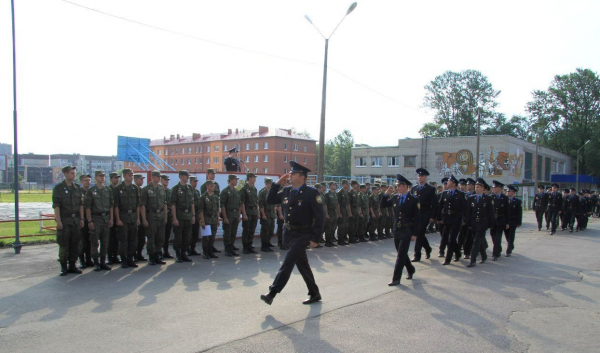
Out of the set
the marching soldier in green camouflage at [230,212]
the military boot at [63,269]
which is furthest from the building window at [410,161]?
the military boot at [63,269]

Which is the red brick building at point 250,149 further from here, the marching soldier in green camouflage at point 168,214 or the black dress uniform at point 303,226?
the black dress uniform at point 303,226

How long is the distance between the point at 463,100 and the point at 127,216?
215 feet

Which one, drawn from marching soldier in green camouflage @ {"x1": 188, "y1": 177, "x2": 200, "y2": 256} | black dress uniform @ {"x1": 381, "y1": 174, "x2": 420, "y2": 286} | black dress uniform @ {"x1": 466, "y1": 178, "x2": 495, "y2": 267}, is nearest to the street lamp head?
black dress uniform @ {"x1": 466, "y1": 178, "x2": 495, "y2": 267}

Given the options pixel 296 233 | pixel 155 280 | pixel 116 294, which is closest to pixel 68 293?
pixel 116 294

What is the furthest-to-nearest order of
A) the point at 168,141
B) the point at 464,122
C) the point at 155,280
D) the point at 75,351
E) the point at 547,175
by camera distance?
the point at 168,141
the point at 464,122
the point at 547,175
the point at 155,280
the point at 75,351

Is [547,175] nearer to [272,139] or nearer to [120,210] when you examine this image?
[272,139]

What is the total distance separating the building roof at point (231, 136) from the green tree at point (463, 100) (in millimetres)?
29091

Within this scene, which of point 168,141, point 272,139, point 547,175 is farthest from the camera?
point 168,141

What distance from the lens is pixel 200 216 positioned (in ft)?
32.1

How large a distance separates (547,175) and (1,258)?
64939 millimetres

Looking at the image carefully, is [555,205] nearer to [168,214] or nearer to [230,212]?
[230,212]

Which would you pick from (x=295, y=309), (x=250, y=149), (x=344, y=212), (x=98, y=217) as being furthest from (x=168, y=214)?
(x=250, y=149)

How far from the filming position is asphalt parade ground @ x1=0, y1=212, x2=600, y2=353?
14.9 feet

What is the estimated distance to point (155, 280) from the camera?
24.5 ft
